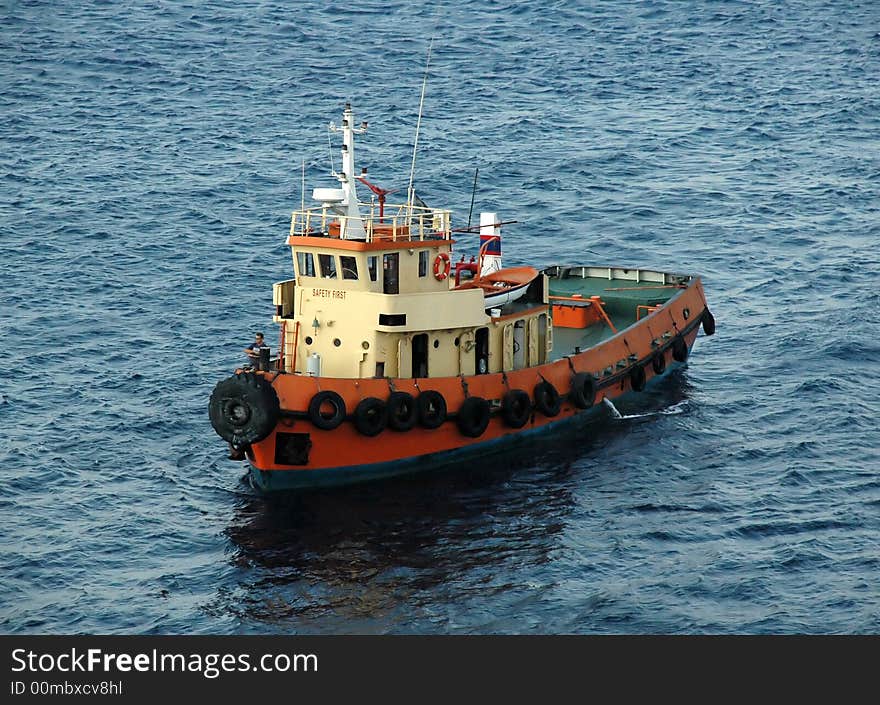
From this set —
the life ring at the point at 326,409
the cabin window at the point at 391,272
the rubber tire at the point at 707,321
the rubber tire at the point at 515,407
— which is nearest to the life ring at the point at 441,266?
the cabin window at the point at 391,272

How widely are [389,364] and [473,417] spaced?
197 cm

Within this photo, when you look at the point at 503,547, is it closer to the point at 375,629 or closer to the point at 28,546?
the point at 375,629

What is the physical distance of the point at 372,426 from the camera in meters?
27.9

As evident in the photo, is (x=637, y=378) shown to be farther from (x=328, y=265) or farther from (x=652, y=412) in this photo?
(x=328, y=265)

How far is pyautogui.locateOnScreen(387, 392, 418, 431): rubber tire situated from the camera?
28016mm

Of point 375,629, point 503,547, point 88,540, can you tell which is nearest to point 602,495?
point 503,547

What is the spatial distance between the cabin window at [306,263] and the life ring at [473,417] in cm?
401

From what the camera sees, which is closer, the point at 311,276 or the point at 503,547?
the point at 503,547

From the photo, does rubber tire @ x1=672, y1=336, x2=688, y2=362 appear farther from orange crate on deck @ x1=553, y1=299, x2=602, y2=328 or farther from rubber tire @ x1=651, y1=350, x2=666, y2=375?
orange crate on deck @ x1=553, y1=299, x2=602, y2=328

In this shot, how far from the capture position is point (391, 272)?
29172mm

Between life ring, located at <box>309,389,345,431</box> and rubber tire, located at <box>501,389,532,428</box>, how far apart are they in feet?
13.0

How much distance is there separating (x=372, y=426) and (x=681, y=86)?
121 feet

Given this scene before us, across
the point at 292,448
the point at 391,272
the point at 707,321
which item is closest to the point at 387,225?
the point at 391,272
